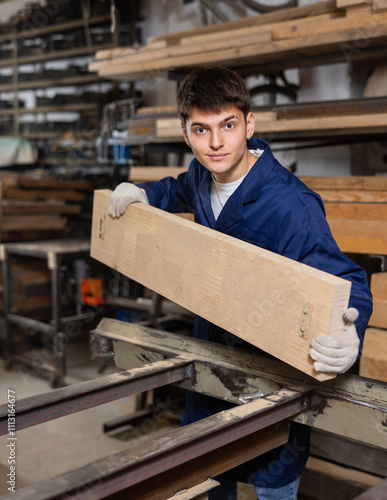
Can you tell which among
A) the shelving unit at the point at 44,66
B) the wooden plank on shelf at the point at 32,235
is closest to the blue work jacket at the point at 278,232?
the wooden plank on shelf at the point at 32,235

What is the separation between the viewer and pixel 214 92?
1524 mm

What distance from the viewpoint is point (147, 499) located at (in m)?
1.04

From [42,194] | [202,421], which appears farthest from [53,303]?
[202,421]

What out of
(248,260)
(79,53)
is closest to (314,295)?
(248,260)

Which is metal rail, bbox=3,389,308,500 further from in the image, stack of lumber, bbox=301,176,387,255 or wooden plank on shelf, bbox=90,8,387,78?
wooden plank on shelf, bbox=90,8,387,78

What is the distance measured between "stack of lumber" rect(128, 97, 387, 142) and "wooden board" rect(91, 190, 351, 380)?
3.96 ft

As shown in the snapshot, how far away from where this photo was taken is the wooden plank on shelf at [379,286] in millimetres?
2131

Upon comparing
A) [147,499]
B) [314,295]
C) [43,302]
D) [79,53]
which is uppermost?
[79,53]

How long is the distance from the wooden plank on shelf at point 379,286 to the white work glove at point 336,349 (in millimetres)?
952

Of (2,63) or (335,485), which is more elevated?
(2,63)

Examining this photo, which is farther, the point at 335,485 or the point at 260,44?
the point at 260,44

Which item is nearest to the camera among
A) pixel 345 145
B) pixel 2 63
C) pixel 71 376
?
A: pixel 345 145

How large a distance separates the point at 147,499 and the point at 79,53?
17.4 feet

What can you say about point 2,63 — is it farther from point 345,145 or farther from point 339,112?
point 339,112
